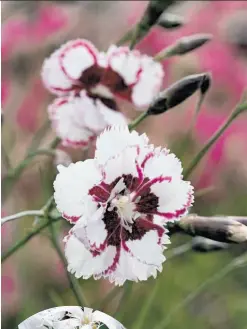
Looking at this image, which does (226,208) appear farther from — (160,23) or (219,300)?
(160,23)

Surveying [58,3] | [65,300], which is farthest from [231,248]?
[58,3]

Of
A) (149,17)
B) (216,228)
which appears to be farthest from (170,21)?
(216,228)

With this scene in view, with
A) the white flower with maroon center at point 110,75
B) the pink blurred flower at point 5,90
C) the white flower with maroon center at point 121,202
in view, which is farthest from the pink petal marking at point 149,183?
the pink blurred flower at point 5,90

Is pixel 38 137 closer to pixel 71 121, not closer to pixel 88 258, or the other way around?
pixel 71 121

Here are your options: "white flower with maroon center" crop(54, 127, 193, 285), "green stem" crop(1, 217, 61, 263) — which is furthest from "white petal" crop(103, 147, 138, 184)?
"green stem" crop(1, 217, 61, 263)

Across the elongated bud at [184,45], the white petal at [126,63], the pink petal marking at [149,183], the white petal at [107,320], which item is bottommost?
the white petal at [107,320]

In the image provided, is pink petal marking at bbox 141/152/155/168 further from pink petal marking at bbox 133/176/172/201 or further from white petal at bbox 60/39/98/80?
white petal at bbox 60/39/98/80

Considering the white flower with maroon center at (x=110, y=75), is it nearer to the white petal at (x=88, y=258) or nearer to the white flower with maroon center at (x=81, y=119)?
the white flower with maroon center at (x=81, y=119)
